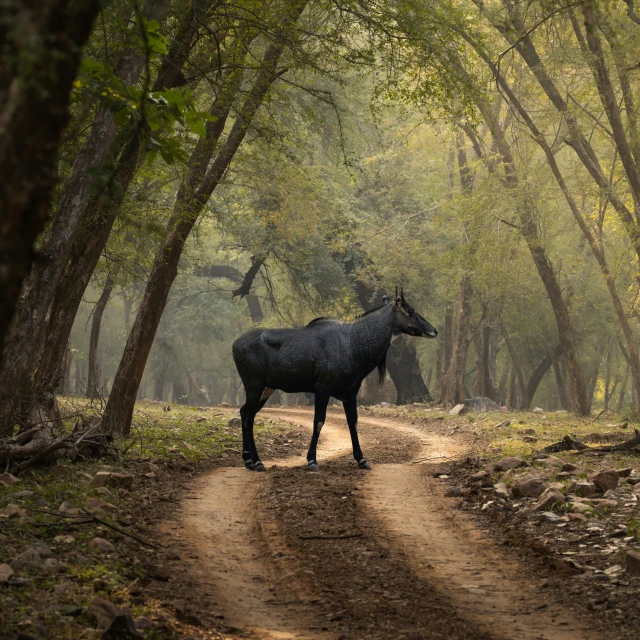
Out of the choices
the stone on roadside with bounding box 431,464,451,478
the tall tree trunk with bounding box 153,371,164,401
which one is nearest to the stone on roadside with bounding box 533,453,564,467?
the stone on roadside with bounding box 431,464,451,478

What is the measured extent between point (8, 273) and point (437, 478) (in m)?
9.45

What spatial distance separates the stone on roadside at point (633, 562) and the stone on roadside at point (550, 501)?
2.18 meters

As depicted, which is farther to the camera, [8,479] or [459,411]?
[459,411]

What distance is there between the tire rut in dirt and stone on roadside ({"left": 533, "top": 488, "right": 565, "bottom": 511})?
189 centimetres

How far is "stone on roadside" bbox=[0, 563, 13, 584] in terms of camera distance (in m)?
5.51

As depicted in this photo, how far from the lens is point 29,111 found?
3.12 metres

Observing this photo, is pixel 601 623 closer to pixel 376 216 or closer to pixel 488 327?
pixel 376 216

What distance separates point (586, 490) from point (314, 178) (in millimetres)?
22420

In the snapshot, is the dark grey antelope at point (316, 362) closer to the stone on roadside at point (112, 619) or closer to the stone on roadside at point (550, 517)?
the stone on roadside at point (550, 517)

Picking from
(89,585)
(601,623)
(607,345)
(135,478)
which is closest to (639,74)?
(135,478)

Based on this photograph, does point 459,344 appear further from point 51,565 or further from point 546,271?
point 51,565

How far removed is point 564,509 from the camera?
870cm

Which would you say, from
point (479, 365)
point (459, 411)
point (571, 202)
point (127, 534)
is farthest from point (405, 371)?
point (127, 534)

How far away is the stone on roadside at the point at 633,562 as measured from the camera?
21.1 feet
